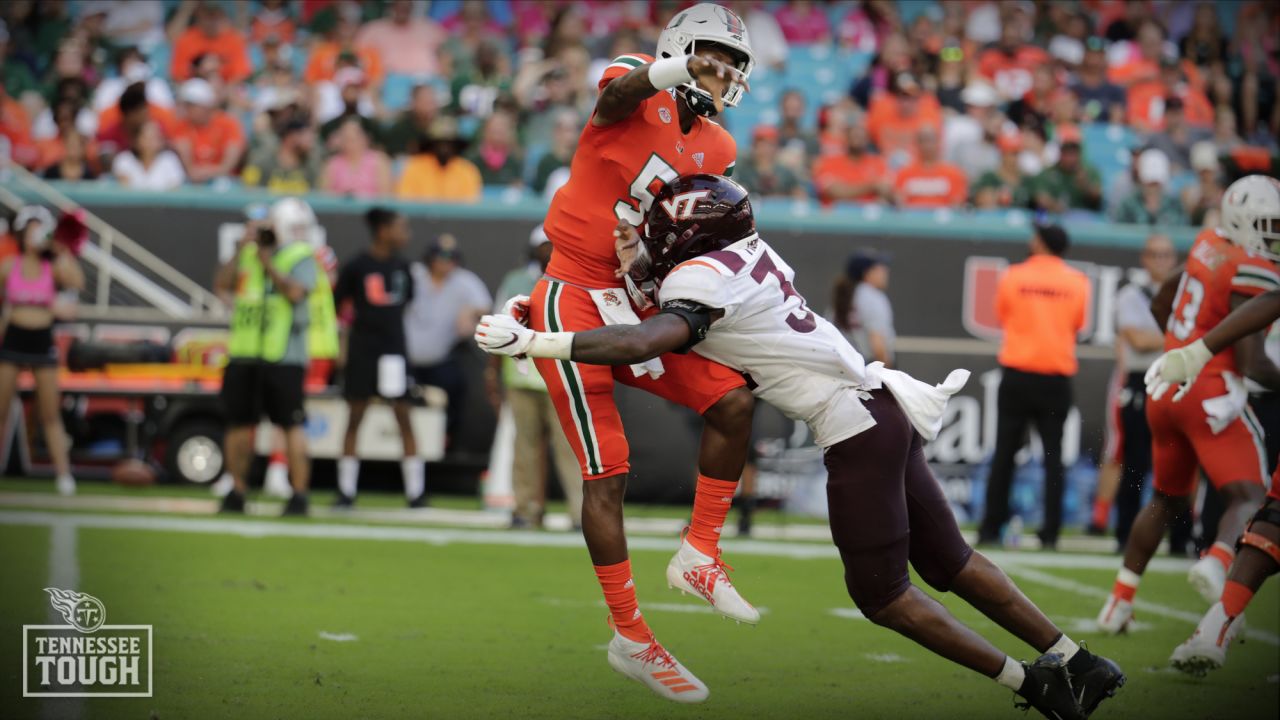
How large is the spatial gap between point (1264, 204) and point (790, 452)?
5.71 meters

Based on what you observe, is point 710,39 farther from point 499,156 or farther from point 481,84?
point 481,84

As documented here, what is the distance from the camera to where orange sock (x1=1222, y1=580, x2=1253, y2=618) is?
568 cm

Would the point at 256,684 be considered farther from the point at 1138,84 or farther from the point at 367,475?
the point at 1138,84

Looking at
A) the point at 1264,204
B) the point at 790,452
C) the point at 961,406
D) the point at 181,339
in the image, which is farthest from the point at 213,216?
the point at 1264,204

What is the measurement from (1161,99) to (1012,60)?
5.42 ft

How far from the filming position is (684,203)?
4.75m

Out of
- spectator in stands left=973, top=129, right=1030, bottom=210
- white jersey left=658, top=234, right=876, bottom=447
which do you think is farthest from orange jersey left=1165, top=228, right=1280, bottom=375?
spectator in stands left=973, top=129, right=1030, bottom=210

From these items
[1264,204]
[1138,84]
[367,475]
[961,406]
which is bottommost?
[367,475]

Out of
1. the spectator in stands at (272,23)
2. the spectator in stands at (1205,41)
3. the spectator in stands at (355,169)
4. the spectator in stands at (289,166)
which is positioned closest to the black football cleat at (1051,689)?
the spectator in stands at (355,169)

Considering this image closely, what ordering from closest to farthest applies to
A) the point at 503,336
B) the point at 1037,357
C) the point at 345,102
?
the point at 503,336, the point at 1037,357, the point at 345,102

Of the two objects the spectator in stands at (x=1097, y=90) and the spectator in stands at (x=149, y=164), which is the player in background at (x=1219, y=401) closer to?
the spectator in stands at (x=149, y=164)

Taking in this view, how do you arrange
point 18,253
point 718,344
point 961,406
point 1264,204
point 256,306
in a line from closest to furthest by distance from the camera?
point 718,344
point 1264,204
point 256,306
point 18,253
point 961,406

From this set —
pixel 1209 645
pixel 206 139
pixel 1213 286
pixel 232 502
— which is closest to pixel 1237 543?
pixel 1209 645

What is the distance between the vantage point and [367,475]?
12.4 meters
